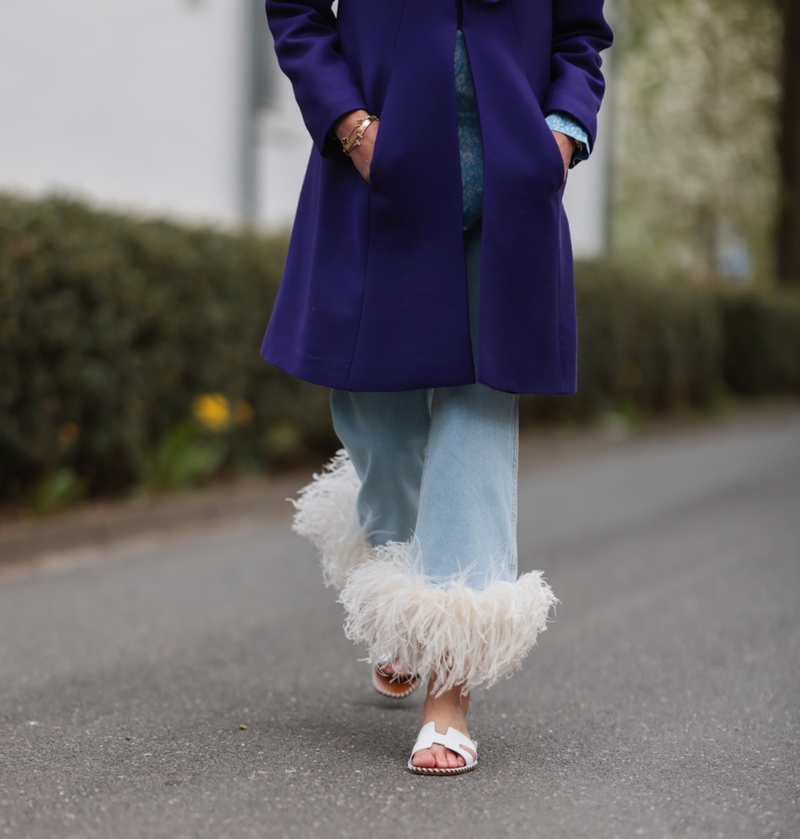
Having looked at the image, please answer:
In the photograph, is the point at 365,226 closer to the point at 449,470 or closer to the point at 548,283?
the point at 548,283

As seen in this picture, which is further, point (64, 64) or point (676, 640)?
point (64, 64)

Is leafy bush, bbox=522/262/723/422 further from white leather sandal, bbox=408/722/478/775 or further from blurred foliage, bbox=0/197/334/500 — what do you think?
white leather sandal, bbox=408/722/478/775

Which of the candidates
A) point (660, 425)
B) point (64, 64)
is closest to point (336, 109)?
point (64, 64)

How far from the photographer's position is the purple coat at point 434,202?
2.13m

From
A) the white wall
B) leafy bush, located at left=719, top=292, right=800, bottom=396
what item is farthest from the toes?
leafy bush, located at left=719, top=292, right=800, bottom=396

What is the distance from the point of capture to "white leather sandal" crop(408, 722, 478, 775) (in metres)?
2.13

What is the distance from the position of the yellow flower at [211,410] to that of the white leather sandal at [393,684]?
11.3 ft

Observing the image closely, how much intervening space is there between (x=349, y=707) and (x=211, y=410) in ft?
11.1

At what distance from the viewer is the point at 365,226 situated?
7.23 feet

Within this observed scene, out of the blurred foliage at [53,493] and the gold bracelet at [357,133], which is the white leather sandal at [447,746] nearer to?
the gold bracelet at [357,133]

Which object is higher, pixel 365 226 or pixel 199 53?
pixel 199 53

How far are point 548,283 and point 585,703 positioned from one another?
43.9 inches

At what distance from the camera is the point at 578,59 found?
2301 millimetres

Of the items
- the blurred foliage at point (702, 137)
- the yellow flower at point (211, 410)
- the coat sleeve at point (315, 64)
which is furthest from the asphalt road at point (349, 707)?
the blurred foliage at point (702, 137)
